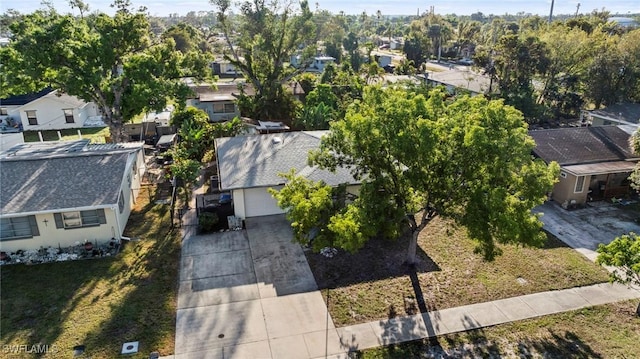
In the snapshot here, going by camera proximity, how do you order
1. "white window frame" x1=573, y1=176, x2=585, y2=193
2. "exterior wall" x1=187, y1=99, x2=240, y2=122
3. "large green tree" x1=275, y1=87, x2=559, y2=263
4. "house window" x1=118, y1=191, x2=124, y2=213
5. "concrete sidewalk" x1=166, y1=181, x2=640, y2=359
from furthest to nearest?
"exterior wall" x1=187, y1=99, x2=240, y2=122 → "white window frame" x1=573, y1=176, x2=585, y2=193 → "house window" x1=118, y1=191, x2=124, y2=213 → "large green tree" x1=275, y1=87, x2=559, y2=263 → "concrete sidewalk" x1=166, y1=181, x2=640, y2=359

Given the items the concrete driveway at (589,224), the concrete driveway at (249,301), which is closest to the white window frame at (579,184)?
the concrete driveway at (589,224)

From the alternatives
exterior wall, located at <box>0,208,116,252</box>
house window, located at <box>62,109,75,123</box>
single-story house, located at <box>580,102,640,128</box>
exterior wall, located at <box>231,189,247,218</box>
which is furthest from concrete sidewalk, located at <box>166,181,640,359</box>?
house window, located at <box>62,109,75,123</box>

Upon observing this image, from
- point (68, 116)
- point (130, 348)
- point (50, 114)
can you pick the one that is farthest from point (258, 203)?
point (50, 114)

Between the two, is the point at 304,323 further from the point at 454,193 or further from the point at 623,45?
the point at 623,45

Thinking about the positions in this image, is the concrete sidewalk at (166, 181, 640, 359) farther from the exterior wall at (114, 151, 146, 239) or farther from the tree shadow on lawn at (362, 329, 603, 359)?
the exterior wall at (114, 151, 146, 239)

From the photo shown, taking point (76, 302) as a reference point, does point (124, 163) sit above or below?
above

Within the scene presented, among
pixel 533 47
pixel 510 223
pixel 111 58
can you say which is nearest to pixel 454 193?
pixel 510 223

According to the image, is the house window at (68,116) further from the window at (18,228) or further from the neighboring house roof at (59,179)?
the window at (18,228)
